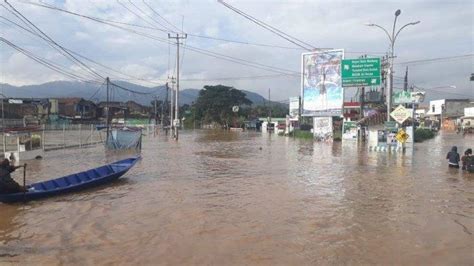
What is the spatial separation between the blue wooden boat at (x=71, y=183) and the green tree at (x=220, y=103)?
279 ft

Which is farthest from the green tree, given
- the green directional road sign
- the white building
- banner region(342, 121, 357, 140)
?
the green directional road sign

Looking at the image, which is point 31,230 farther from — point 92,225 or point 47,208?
point 47,208

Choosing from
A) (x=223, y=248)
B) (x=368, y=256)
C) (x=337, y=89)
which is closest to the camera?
(x=368, y=256)

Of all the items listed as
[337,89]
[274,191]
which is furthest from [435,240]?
[337,89]

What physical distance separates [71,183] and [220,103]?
3551 inches

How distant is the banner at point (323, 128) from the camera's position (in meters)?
46.5

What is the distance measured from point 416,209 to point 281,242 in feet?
15.9

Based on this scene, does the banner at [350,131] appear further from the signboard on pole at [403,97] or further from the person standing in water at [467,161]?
the person standing in water at [467,161]

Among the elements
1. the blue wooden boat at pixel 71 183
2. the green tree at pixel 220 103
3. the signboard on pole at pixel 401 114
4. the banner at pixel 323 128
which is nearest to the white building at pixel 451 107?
the green tree at pixel 220 103

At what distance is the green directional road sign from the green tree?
64.2 metres

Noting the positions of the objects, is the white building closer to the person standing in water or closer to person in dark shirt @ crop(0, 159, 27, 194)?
the person standing in water

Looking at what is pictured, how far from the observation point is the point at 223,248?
29.1 ft

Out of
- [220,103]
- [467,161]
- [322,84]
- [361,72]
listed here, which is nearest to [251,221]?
[467,161]

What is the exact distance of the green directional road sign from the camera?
37438mm
